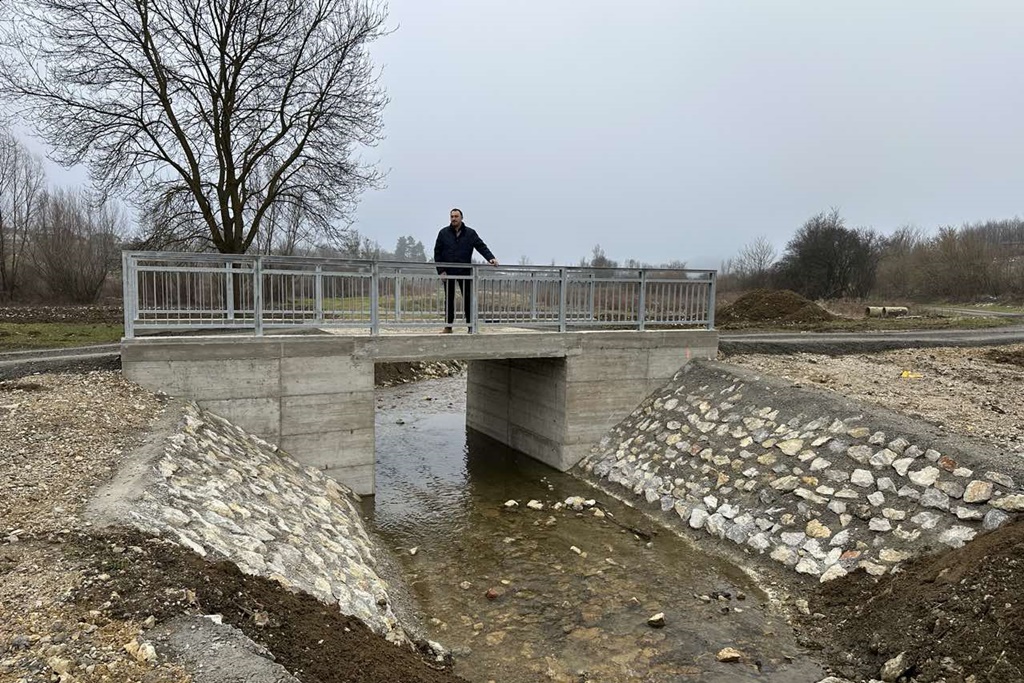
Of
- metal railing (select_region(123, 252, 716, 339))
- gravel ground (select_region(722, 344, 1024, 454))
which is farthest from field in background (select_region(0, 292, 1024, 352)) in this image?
metal railing (select_region(123, 252, 716, 339))

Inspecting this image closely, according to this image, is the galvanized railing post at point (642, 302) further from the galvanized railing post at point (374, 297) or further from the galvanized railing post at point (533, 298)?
the galvanized railing post at point (374, 297)

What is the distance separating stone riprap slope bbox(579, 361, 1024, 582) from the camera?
7.41m

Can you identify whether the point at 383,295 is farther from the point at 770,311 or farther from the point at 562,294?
the point at 770,311

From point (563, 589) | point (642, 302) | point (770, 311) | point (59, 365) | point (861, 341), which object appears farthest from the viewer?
A: point (770, 311)

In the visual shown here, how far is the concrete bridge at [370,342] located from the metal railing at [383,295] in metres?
0.03

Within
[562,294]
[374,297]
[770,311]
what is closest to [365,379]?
[374,297]

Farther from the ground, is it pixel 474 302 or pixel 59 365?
pixel 474 302

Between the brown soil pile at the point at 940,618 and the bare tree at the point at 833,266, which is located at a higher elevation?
the bare tree at the point at 833,266

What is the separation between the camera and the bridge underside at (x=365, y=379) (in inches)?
400

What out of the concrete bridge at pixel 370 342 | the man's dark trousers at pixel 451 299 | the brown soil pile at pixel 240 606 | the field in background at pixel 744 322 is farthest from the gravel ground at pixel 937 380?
the brown soil pile at pixel 240 606

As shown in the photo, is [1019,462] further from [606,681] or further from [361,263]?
[361,263]

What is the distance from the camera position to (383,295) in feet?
38.2

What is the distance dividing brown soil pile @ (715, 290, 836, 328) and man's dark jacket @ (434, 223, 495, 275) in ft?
57.9

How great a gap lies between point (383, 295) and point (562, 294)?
364cm
